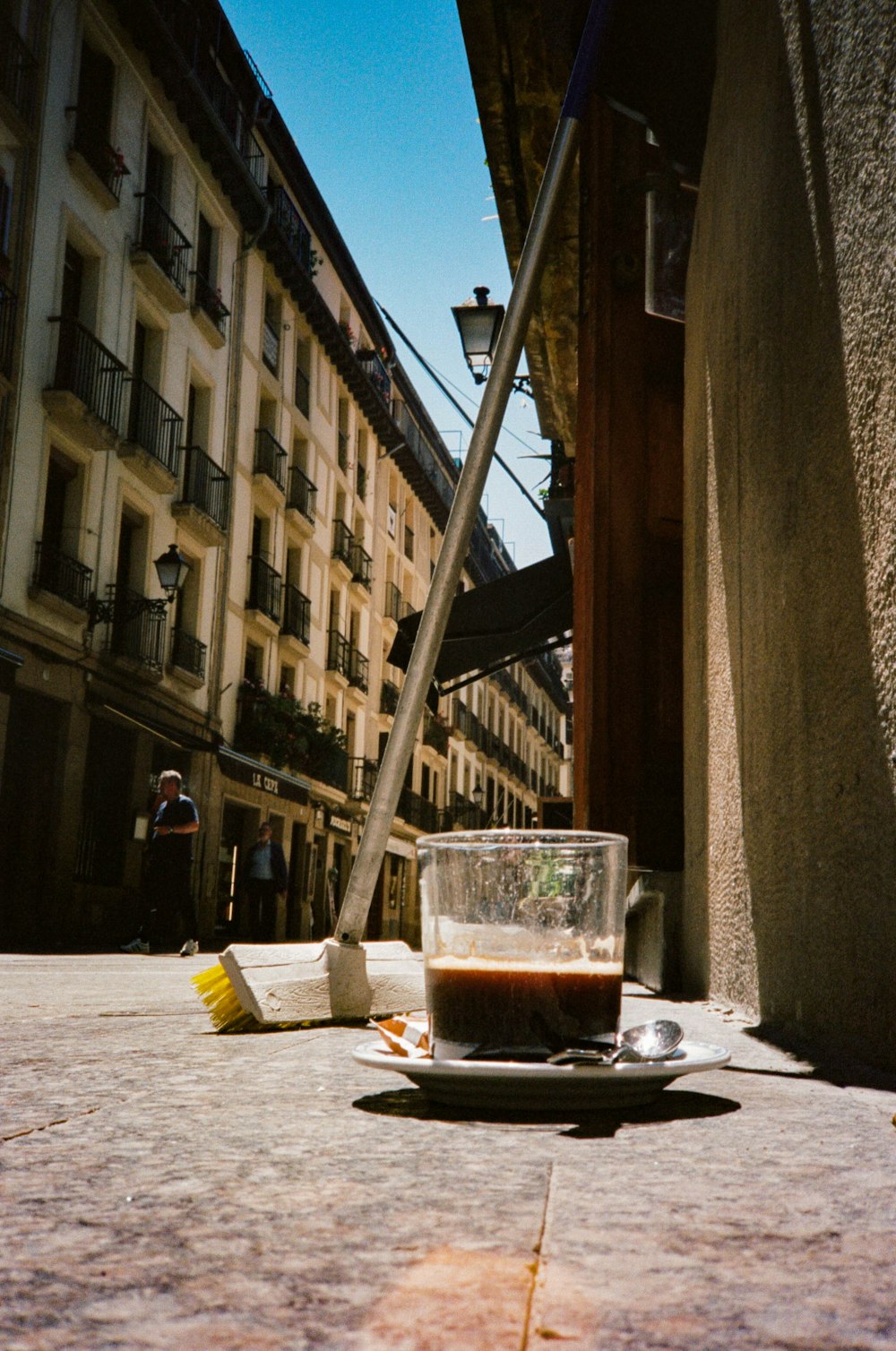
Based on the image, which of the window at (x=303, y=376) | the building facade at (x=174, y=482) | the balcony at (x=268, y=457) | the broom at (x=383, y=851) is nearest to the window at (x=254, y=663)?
the building facade at (x=174, y=482)

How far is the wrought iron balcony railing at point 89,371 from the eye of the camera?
15422 mm

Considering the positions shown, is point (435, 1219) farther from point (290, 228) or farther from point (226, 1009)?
point (290, 228)

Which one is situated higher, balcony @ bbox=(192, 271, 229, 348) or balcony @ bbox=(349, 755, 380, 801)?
balcony @ bbox=(192, 271, 229, 348)

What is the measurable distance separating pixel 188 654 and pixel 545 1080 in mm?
18375

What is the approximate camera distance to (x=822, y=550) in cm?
221

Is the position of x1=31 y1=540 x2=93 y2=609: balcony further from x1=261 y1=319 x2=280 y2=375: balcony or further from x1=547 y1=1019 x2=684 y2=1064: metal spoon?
x1=547 y1=1019 x2=684 y2=1064: metal spoon

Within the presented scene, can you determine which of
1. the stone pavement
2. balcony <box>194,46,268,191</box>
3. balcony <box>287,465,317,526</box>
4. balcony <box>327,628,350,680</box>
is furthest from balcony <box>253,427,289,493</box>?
the stone pavement

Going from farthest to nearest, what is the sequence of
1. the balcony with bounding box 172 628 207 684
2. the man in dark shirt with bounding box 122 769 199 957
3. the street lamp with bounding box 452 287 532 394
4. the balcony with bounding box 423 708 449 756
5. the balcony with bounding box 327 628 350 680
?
the balcony with bounding box 423 708 449 756
the balcony with bounding box 327 628 350 680
the balcony with bounding box 172 628 207 684
the man in dark shirt with bounding box 122 769 199 957
the street lamp with bounding box 452 287 532 394

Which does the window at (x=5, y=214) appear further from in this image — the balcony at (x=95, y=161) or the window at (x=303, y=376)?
the window at (x=303, y=376)

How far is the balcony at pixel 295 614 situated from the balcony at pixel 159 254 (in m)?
6.56

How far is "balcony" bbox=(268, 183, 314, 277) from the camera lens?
2370 centimetres

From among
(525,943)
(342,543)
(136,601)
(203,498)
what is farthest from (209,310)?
(525,943)

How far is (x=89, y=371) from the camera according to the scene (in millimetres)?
16031

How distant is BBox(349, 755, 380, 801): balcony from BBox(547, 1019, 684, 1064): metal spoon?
2756 centimetres
